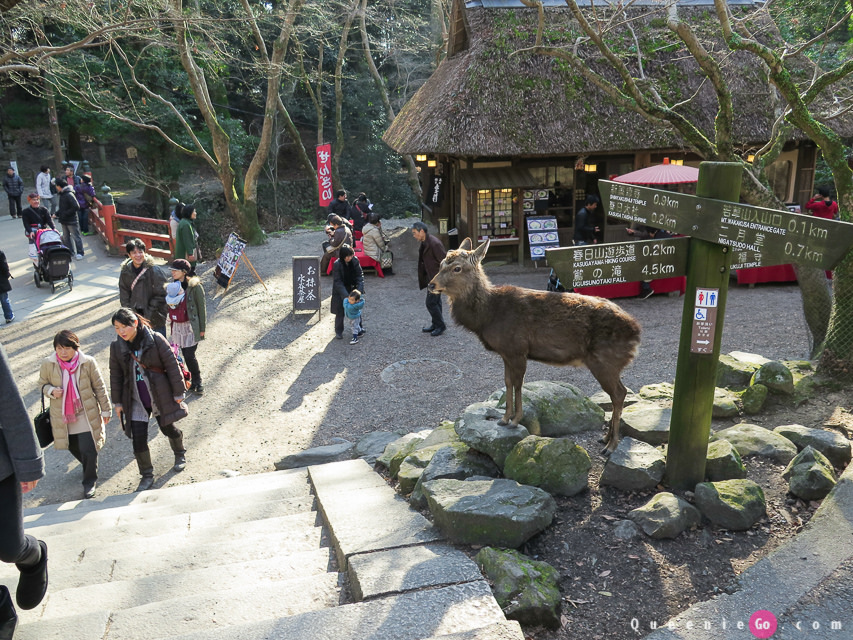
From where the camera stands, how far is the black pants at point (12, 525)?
11.1 ft

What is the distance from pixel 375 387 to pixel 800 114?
6.30m

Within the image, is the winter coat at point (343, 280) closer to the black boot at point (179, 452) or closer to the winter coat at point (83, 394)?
the black boot at point (179, 452)

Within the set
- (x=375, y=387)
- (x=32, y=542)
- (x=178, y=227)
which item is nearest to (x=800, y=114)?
(x=375, y=387)

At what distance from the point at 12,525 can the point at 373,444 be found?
4304 millimetres

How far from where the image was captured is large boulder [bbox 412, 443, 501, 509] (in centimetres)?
501

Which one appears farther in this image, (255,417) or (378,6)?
(378,6)

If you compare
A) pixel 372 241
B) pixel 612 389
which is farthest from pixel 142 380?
pixel 372 241

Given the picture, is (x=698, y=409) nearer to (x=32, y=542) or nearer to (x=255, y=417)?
(x=32, y=542)

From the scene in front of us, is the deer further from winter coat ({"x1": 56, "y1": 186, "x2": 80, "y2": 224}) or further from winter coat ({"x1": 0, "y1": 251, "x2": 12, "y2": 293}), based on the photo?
winter coat ({"x1": 56, "y1": 186, "x2": 80, "y2": 224})

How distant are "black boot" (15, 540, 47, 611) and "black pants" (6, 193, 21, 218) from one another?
2195 cm

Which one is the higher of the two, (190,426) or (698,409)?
(698,409)

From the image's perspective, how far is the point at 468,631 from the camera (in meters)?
3.18

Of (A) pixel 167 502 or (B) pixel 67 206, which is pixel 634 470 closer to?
(A) pixel 167 502

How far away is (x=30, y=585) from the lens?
12.0 feet
